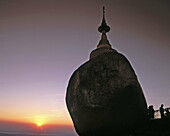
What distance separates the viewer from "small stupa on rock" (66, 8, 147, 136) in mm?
12164

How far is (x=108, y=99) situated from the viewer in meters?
12.5

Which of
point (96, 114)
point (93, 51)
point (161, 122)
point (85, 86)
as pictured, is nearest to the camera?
point (161, 122)

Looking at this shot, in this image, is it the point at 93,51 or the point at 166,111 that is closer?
the point at 166,111

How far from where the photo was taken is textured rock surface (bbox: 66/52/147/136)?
12.2 meters

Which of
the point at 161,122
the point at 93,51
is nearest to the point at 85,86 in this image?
the point at 161,122

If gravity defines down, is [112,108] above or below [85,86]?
below

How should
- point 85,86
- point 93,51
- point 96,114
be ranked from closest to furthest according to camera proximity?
point 96,114
point 85,86
point 93,51

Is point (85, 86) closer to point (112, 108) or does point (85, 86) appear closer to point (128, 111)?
point (112, 108)

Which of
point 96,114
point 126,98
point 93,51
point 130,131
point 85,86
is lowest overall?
point 130,131

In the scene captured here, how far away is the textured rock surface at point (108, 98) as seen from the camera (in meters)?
12.2

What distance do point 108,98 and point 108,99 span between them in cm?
8

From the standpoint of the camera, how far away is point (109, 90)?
12641mm

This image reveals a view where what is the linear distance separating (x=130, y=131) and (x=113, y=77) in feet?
13.8

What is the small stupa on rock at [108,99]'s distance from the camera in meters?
12.2
